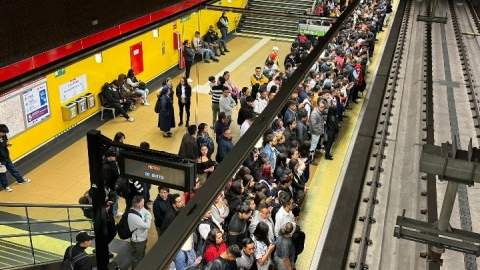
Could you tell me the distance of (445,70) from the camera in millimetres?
14859

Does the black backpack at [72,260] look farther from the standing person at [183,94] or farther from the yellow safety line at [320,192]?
the standing person at [183,94]

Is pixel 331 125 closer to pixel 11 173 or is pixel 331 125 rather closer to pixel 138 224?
pixel 138 224

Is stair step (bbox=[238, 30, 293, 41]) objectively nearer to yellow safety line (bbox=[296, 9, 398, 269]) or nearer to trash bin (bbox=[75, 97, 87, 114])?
yellow safety line (bbox=[296, 9, 398, 269])

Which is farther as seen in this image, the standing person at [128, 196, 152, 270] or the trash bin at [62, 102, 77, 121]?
the trash bin at [62, 102, 77, 121]

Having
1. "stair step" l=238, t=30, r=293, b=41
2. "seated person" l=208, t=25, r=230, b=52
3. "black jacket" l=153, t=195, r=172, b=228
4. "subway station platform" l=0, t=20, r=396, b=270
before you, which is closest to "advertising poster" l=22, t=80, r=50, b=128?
"subway station platform" l=0, t=20, r=396, b=270

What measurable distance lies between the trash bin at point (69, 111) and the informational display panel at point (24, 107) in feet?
1.87

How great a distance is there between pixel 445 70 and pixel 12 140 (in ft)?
37.1

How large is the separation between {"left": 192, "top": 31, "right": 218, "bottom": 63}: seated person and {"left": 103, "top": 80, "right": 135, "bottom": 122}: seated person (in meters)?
5.15

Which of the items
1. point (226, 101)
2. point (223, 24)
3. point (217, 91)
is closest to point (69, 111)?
point (217, 91)

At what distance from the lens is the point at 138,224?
743 centimetres

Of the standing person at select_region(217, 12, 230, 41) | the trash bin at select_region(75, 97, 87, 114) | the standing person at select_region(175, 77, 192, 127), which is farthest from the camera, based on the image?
the standing person at select_region(217, 12, 230, 41)

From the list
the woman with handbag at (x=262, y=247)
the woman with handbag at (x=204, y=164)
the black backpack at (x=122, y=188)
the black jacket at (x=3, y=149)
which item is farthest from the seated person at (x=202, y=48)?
the woman with handbag at (x=262, y=247)

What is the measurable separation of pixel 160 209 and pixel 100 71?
7.53 metres

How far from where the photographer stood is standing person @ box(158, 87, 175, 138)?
1296 cm
